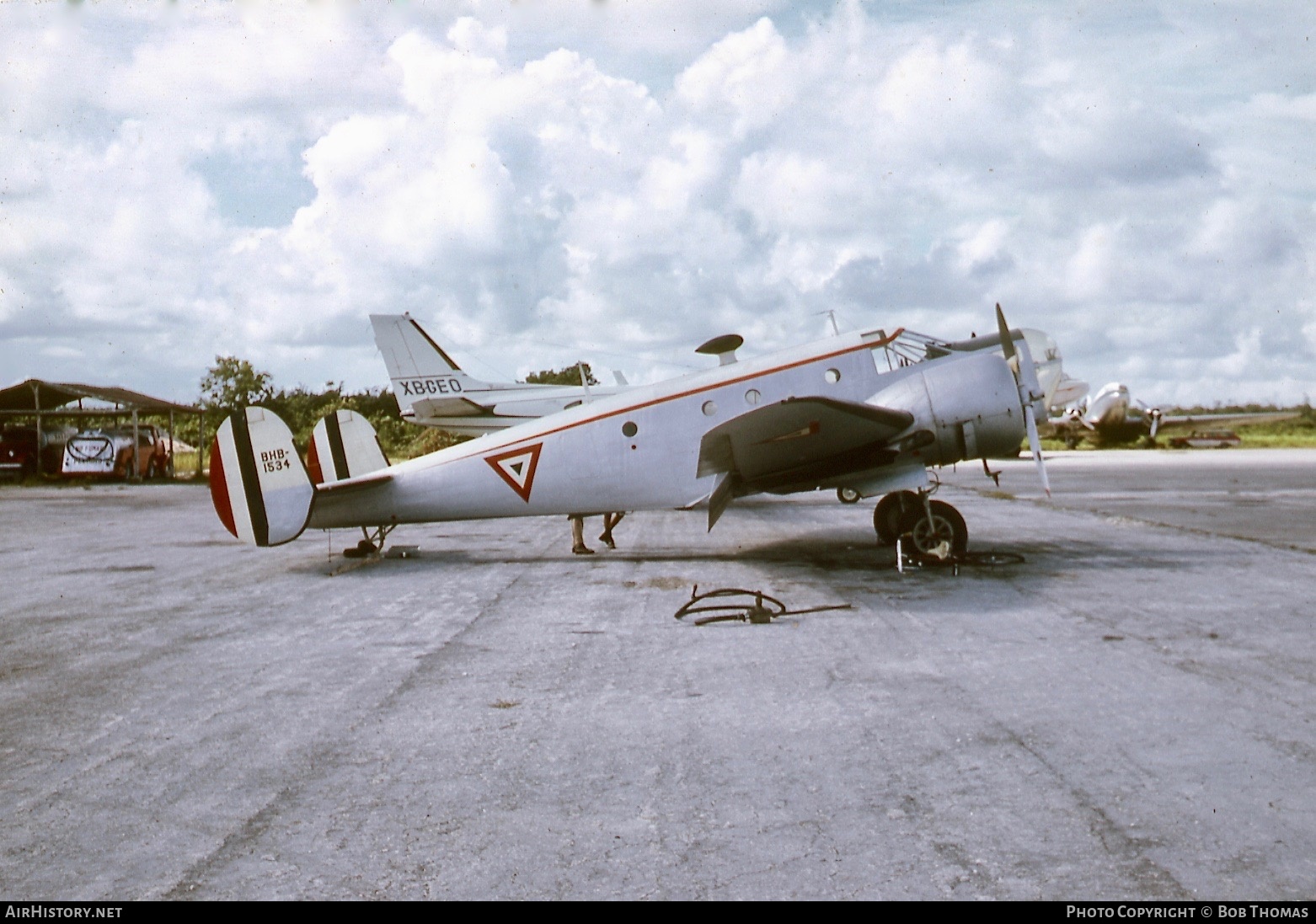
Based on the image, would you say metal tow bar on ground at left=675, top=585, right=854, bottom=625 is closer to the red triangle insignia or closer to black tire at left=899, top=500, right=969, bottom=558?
black tire at left=899, top=500, right=969, bottom=558

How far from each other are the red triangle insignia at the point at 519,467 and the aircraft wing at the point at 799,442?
2495 millimetres

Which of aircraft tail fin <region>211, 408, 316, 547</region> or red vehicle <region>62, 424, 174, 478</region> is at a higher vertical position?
red vehicle <region>62, 424, 174, 478</region>

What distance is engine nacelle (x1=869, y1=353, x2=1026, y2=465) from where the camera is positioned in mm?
13406

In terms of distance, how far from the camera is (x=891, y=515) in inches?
586

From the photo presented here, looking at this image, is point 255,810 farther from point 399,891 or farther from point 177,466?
point 177,466

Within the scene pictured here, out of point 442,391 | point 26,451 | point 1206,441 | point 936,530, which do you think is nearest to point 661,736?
point 936,530

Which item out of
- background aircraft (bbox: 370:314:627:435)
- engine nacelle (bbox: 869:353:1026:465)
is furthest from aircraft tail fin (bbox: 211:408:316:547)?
background aircraft (bbox: 370:314:627:435)

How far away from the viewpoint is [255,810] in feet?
15.4

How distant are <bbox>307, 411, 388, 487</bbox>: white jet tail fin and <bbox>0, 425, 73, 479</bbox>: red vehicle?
112ft

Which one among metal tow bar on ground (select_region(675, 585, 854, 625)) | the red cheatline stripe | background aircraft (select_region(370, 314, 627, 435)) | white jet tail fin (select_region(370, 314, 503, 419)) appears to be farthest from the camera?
white jet tail fin (select_region(370, 314, 503, 419))

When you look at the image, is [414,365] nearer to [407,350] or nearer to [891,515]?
Result: [407,350]

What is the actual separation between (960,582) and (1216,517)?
1127cm

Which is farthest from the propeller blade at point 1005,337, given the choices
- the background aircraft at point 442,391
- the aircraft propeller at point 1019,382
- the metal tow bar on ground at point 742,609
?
the background aircraft at point 442,391

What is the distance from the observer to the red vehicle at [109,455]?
41.8m
